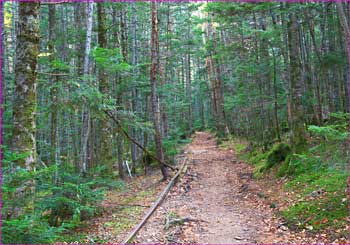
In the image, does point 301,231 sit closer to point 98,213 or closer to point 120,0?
point 98,213

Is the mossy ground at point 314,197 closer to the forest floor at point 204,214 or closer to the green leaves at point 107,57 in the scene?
the forest floor at point 204,214

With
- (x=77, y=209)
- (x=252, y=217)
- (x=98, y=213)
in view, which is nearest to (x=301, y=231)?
(x=252, y=217)

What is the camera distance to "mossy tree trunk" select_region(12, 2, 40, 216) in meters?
5.89

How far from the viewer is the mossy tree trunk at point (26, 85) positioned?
5.89 metres

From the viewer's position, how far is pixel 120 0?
14242mm

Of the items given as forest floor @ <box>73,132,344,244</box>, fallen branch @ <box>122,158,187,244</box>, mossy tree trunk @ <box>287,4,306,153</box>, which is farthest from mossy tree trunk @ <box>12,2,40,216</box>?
mossy tree trunk @ <box>287,4,306,153</box>

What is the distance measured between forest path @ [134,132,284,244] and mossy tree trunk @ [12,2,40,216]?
3074 millimetres

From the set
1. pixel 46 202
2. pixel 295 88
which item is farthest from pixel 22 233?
pixel 295 88

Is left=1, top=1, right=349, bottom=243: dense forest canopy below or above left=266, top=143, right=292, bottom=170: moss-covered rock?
above

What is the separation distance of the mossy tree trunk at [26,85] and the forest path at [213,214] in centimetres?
307

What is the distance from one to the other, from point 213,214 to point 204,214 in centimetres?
24

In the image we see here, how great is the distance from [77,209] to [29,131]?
227 cm

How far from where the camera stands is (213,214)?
352 inches

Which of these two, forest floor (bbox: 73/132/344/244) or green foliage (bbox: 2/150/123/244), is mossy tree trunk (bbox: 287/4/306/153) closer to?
forest floor (bbox: 73/132/344/244)
